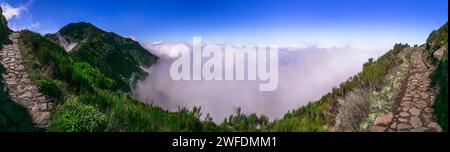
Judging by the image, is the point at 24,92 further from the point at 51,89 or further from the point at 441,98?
the point at 441,98

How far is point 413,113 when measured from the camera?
24.0 feet

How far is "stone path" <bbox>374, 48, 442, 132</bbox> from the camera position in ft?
21.8

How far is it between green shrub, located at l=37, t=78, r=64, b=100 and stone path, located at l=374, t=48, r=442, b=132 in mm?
6544

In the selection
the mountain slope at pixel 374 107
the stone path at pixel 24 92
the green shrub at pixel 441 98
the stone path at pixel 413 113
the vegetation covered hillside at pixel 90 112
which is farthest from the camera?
the mountain slope at pixel 374 107

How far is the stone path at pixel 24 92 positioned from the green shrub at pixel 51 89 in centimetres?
11

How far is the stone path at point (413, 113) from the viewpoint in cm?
663

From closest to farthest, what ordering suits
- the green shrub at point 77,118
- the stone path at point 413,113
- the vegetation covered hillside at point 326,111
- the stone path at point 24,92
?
the green shrub at point 77,118 < the stone path at point 24,92 < the stone path at point 413,113 < the vegetation covered hillside at point 326,111

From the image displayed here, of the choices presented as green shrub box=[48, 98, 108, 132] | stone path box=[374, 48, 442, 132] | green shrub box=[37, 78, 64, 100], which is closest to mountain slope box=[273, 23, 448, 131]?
stone path box=[374, 48, 442, 132]

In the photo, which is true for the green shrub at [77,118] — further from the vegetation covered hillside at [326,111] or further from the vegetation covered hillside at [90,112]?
the vegetation covered hillside at [326,111]

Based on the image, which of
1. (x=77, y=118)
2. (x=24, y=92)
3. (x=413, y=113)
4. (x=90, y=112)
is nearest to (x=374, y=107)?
(x=413, y=113)

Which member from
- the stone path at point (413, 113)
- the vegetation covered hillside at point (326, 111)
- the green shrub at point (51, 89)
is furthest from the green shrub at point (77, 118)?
the stone path at point (413, 113)
